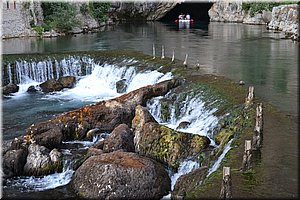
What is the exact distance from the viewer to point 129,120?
19.2 metres

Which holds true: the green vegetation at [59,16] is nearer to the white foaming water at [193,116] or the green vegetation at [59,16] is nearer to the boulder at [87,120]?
the boulder at [87,120]

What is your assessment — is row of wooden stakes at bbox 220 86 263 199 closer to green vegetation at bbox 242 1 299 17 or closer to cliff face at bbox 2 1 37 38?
cliff face at bbox 2 1 37 38

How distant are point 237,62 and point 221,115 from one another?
11.5 meters

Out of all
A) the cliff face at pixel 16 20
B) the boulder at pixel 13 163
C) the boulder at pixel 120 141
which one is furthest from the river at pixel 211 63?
the boulder at pixel 120 141

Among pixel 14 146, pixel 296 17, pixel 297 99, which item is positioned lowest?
pixel 14 146

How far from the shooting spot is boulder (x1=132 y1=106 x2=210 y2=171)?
14.5 m

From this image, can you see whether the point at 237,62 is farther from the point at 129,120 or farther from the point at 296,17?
the point at 296,17

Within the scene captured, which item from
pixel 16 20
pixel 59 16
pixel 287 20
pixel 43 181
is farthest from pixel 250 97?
pixel 59 16

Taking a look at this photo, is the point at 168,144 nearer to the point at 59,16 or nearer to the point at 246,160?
the point at 246,160

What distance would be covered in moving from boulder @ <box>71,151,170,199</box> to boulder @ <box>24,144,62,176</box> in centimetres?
204

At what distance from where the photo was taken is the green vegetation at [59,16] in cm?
4769

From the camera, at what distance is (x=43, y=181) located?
14.1 meters

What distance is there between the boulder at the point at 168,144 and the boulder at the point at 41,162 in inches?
116

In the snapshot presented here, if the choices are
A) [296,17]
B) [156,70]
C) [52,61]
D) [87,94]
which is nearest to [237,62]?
[156,70]
